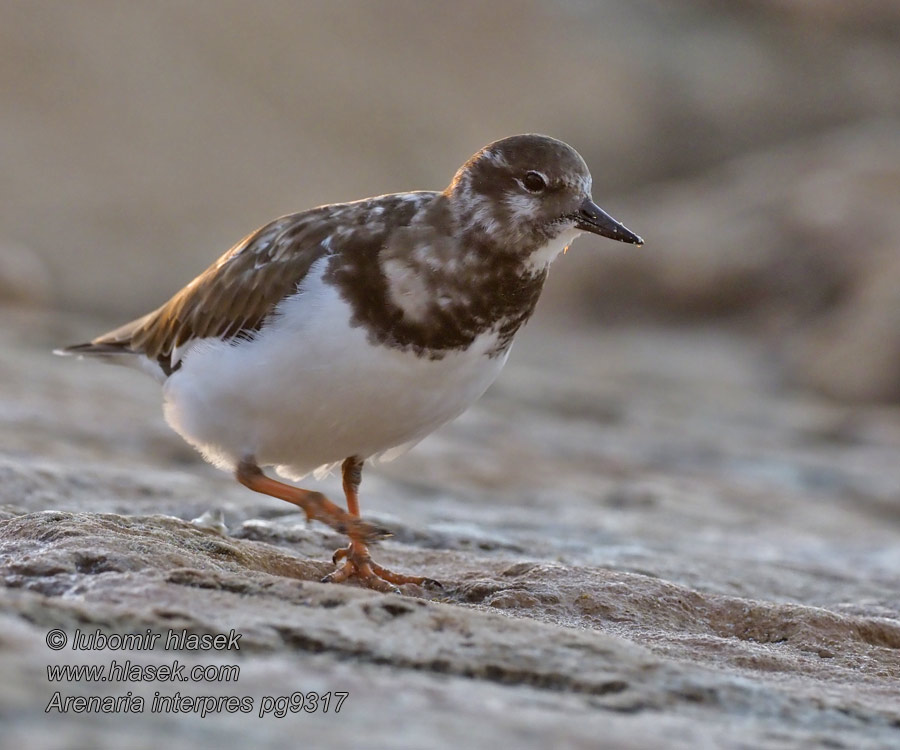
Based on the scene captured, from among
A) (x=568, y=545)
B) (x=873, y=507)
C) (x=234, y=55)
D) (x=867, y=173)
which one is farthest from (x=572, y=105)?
(x=568, y=545)

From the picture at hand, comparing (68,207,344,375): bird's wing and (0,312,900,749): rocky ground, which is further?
(68,207,344,375): bird's wing

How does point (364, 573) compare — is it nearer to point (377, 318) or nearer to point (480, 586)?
point (480, 586)

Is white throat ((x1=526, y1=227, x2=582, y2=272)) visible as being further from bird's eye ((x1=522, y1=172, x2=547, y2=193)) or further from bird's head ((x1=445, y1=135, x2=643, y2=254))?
bird's eye ((x1=522, y1=172, x2=547, y2=193))

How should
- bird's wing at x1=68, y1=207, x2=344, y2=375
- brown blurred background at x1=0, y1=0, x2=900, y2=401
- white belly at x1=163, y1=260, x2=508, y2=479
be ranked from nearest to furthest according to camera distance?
white belly at x1=163, y1=260, x2=508, y2=479 < bird's wing at x1=68, y1=207, x2=344, y2=375 < brown blurred background at x1=0, y1=0, x2=900, y2=401

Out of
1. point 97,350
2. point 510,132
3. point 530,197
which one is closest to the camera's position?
point 530,197

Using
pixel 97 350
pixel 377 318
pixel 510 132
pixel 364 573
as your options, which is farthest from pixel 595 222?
pixel 510 132

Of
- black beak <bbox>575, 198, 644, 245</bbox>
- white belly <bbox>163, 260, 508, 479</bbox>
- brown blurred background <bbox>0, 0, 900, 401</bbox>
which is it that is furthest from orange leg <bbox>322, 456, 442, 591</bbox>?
brown blurred background <bbox>0, 0, 900, 401</bbox>

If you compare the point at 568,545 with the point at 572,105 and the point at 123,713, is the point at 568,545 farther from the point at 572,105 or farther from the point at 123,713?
the point at 572,105

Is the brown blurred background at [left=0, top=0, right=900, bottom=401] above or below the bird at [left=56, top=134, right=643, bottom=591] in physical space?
above
